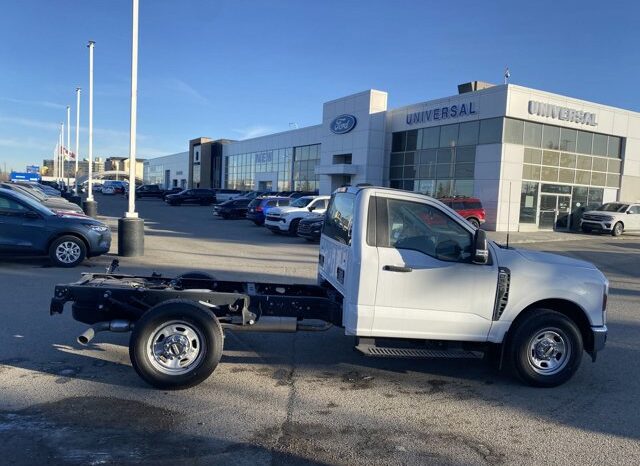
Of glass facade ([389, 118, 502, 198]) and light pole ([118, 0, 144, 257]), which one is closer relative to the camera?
light pole ([118, 0, 144, 257])

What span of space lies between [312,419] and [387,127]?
3519 centimetres

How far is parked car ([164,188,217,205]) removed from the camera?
163ft

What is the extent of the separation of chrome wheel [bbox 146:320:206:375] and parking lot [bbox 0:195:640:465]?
245mm

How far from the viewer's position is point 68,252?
36.7ft

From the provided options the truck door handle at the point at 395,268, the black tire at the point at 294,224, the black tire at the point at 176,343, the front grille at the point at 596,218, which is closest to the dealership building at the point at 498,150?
the front grille at the point at 596,218

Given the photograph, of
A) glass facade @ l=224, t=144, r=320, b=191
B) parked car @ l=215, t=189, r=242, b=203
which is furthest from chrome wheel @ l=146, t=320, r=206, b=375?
parked car @ l=215, t=189, r=242, b=203

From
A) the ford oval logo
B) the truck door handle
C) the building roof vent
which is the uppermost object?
the building roof vent

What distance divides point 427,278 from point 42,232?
913cm

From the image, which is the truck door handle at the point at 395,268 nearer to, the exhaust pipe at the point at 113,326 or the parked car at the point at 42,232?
the exhaust pipe at the point at 113,326

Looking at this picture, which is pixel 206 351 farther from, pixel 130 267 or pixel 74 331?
pixel 130 267

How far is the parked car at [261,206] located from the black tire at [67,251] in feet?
50.7

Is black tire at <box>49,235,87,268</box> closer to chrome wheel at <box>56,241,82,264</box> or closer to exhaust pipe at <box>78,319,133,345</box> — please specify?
chrome wheel at <box>56,241,82,264</box>

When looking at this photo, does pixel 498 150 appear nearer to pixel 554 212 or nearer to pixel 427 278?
pixel 554 212

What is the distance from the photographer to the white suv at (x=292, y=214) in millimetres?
21344
